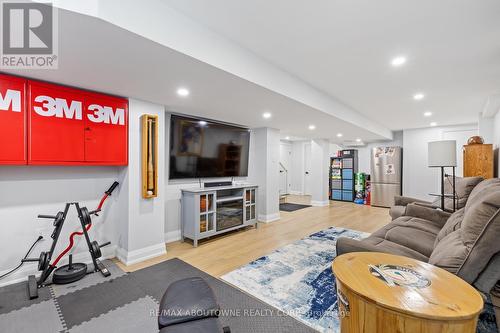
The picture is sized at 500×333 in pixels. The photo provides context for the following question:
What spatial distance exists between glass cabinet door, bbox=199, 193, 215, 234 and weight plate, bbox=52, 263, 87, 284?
152 centimetres

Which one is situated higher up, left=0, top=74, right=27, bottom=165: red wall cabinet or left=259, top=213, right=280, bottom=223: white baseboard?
left=0, top=74, right=27, bottom=165: red wall cabinet

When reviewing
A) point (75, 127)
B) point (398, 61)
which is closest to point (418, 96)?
point (398, 61)

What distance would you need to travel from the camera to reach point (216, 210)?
12.5 feet

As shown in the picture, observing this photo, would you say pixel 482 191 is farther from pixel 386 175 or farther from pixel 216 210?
pixel 386 175

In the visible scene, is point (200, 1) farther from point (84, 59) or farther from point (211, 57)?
point (84, 59)

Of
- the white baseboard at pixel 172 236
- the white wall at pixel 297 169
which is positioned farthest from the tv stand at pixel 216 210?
the white wall at pixel 297 169

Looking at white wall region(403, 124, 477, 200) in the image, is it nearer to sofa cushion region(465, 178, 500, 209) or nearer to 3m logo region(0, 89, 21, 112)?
sofa cushion region(465, 178, 500, 209)

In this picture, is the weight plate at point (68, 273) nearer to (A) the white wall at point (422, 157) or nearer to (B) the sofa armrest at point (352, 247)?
(B) the sofa armrest at point (352, 247)

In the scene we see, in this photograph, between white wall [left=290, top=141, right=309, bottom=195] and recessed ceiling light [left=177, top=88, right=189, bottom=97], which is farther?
white wall [left=290, top=141, right=309, bottom=195]

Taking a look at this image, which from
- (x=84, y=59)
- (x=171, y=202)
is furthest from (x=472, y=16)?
(x=171, y=202)

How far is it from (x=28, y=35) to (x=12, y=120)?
0.98m

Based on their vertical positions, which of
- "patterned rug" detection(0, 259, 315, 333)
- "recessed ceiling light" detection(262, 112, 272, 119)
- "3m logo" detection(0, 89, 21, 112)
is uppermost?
"recessed ceiling light" detection(262, 112, 272, 119)

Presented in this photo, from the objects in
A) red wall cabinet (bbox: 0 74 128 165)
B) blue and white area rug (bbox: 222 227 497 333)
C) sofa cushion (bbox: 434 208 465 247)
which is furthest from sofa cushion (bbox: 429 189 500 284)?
red wall cabinet (bbox: 0 74 128 165)

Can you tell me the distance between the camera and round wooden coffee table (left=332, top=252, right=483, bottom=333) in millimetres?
858
